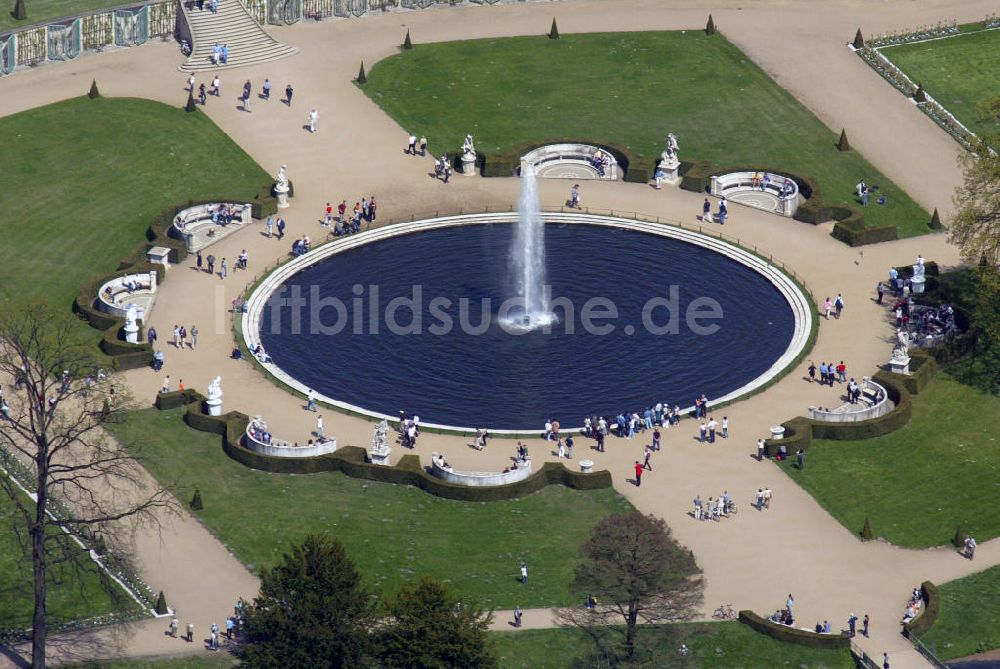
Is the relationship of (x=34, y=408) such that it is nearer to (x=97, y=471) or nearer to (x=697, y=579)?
(x=97, y=471)

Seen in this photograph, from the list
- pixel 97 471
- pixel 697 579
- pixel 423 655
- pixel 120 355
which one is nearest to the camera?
pixel 423 655

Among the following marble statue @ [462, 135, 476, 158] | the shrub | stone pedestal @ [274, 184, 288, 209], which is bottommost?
the shrub

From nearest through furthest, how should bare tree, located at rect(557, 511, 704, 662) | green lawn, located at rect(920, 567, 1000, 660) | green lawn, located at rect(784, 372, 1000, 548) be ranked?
bare tree, located at rect(557, 511, 704, 662) → green lawn, located at rect(920, 567, 1000, 660) → green lawn, located at rect(784, 372, 1000, 548)

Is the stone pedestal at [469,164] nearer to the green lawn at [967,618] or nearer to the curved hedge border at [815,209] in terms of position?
the curved hedge border at [815,209]

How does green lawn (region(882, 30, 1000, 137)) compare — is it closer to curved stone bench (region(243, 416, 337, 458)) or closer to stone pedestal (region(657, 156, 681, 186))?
stone pedestal (region(657, 156, 681, 186))

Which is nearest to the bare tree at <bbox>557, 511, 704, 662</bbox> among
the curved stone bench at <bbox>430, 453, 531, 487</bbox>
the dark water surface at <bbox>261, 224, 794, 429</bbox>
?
the curved stone bench at <bbox>430, 453, 531, 487</bbox>

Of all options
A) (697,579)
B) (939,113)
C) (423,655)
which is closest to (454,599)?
(423,655)
